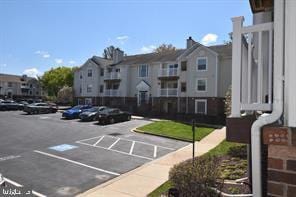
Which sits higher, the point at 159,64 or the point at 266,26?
the point at 159,64

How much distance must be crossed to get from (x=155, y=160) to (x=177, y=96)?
2757 cm

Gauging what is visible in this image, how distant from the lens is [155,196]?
9.48 metres

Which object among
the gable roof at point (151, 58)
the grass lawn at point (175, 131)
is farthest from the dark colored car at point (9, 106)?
the grass lawn at point (175, 131)

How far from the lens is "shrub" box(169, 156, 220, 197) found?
705cm

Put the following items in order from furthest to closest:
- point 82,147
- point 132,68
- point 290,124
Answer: point 132,68 < point 82,147 < point 290,124

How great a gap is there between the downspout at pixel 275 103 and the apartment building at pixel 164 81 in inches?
1405

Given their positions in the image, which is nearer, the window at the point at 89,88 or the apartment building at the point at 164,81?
the apartment building at the point at 164,81

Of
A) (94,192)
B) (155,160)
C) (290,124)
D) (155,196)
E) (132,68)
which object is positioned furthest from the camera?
(132,68)

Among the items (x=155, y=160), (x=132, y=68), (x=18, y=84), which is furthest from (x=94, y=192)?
(x=18, y=84)

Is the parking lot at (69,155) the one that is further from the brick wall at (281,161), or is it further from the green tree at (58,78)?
the green tree at (58,78)

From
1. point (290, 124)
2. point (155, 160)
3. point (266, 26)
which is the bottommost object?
point (155, 160)

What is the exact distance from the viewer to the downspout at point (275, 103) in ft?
11.8

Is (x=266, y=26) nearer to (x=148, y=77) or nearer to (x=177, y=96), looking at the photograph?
(x=177, y=96)

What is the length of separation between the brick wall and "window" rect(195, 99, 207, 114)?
1459 inches
